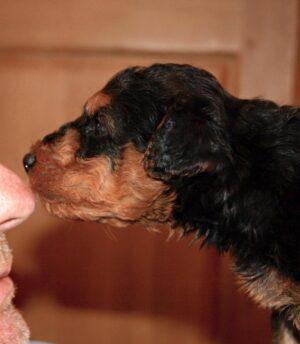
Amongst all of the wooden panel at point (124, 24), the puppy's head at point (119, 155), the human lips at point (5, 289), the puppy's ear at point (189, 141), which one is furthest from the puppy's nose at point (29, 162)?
the wooden panel at point (124, 24)

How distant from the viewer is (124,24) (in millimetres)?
2969

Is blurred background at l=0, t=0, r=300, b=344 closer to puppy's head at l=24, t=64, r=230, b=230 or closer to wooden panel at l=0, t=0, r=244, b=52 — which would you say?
wooden panel at l=0, t=0, r=244, b=52

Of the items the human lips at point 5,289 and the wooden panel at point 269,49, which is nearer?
the human lips at point 5,289

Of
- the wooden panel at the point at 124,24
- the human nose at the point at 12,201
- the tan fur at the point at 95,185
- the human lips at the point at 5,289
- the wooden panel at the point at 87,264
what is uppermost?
the wooden panel at the point at 124,24

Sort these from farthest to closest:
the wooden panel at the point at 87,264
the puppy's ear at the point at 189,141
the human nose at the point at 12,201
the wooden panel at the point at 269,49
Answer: the wooden panel at the point at 87,264
the wooden panel at the point at 269,49
the puppy's ear at the point at 189,141
the human nose at the point at 12,201

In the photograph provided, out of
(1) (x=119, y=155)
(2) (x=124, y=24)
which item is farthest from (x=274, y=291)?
(2) (x=124, y=24)

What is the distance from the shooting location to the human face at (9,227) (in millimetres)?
1362

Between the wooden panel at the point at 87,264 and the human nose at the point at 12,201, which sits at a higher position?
the human nose at the point at 12,201

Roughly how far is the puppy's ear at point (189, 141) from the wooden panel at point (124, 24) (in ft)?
4.16

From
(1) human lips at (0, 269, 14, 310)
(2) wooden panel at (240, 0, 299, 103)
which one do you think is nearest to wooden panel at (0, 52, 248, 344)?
(2) wooden panel at (240, 0, 299, 103)

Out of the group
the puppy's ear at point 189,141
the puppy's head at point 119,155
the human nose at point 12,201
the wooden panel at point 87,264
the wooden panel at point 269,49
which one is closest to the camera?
the human nose at point 12,201

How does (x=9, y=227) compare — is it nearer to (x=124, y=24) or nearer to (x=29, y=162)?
(x=29, y=162)

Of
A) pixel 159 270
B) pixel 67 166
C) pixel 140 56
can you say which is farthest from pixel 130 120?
pixel 159 270

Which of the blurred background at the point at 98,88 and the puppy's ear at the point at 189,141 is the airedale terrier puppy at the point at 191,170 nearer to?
the puppy's ear at the point at 189,141
